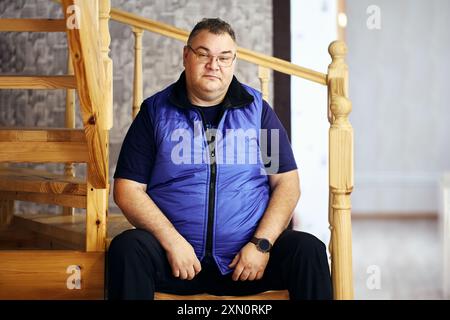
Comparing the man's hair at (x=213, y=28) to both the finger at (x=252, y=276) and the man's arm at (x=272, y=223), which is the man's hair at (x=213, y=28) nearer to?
the man's arm at (x=272, y=223)

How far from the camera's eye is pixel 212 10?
4.05 meters

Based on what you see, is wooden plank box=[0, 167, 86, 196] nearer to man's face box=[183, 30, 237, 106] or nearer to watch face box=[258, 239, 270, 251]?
man's face box=[183, 30, 237, 106]

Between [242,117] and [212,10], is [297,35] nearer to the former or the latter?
[212,10]

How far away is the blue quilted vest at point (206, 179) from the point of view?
201 centimetres

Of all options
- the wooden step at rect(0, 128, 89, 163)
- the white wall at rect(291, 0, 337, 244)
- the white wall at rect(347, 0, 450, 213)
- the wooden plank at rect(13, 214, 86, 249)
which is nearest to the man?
the wooden step at rect(0, 128, 89, 163)

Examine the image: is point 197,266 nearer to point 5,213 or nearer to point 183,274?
point 183,274

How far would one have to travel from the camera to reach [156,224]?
6.43 feet

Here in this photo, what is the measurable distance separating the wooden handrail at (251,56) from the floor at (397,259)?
80 cm

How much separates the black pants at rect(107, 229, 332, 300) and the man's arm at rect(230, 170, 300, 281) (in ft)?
0.11

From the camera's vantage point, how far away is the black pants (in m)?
1.85

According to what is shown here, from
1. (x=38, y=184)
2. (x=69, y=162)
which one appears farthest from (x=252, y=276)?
(x=38, y=184)

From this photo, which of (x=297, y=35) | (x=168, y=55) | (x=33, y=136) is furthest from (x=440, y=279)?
(x=33, y=136)

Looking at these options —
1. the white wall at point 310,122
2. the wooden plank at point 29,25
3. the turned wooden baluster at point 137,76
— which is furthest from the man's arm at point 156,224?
the white wall at point 310,122

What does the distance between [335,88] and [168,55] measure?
203 cm
